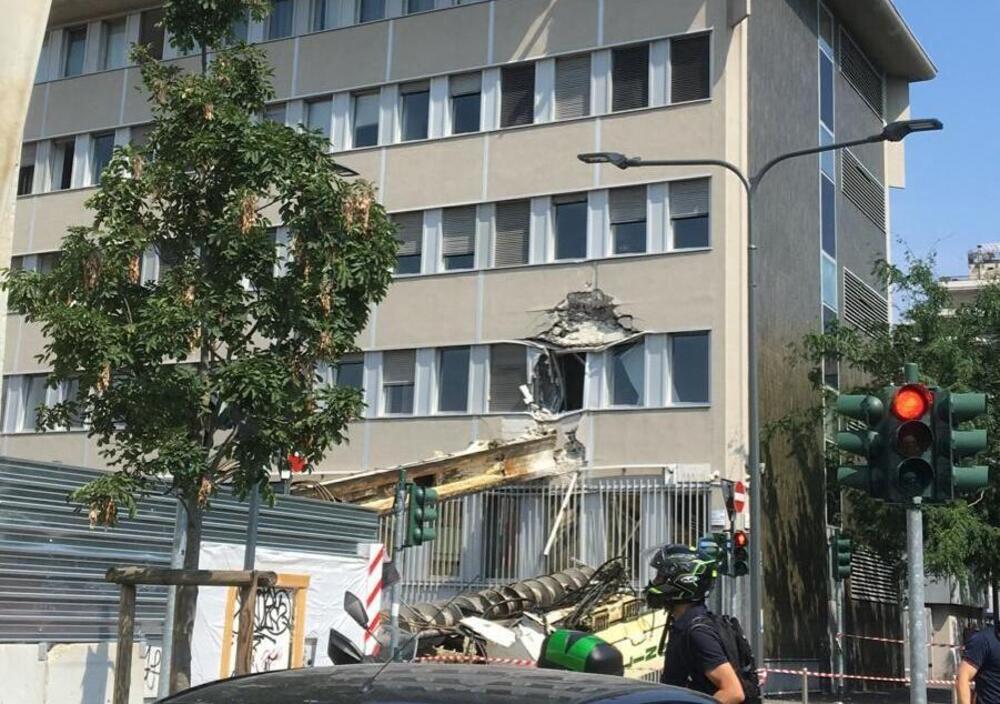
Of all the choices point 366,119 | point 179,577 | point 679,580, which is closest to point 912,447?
point 679,580

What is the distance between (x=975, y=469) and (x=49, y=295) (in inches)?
286

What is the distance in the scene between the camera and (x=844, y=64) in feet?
115

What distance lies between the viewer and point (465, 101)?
3089 centimetres

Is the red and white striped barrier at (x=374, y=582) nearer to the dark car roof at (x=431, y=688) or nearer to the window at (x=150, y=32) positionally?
the dark car roof at (x=431, y=688)

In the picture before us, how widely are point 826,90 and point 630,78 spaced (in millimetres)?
7010

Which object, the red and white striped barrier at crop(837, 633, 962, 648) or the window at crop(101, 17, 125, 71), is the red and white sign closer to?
the red and white striped barrier at crop(837, 633, 962, 648)

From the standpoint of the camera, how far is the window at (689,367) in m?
27.0

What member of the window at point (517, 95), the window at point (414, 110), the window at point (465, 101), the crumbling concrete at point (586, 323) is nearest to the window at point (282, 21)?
the window at point (414, 110)

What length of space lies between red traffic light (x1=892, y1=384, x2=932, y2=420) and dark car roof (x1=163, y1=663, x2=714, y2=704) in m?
5.23

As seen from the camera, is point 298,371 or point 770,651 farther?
point 770,651

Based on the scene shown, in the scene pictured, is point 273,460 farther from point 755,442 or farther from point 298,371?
point 755,442

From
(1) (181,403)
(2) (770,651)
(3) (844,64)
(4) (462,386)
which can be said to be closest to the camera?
(1) (181,403)

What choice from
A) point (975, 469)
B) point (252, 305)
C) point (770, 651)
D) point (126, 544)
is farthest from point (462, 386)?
point (975, 469)

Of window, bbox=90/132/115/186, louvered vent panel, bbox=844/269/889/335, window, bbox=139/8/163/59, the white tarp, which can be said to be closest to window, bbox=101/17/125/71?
window, bbox=139/8/163/59
